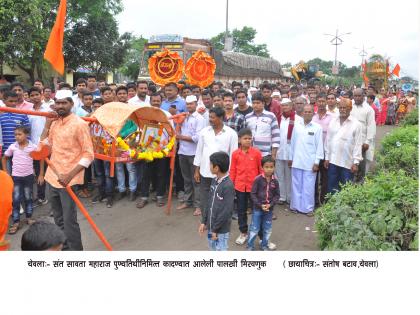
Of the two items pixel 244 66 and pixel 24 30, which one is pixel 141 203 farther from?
pixel 244 66

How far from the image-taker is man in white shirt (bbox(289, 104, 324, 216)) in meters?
5.30

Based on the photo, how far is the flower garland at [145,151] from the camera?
4.61m

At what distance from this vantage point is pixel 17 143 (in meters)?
5.02

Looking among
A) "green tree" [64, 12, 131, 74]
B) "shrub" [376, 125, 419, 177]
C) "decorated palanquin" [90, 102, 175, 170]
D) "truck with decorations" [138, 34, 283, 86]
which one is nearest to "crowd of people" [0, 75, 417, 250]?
"decorated palanquin" [90, 102, 175, 170]

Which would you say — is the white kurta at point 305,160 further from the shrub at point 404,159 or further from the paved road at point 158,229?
the shrub at point 404,159

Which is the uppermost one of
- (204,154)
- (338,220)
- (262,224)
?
(204,154)

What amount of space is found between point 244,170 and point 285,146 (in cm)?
151

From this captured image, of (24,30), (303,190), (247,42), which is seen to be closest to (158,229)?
(303,190)

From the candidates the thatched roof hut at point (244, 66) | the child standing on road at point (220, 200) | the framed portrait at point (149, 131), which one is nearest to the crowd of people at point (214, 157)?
the child standing on road at point (220, 200)

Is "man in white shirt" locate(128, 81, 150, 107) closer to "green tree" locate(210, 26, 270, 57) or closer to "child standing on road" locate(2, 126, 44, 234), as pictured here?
"child standing on road" locate(2, 126, 44, 234)

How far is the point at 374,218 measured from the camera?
296 cm
